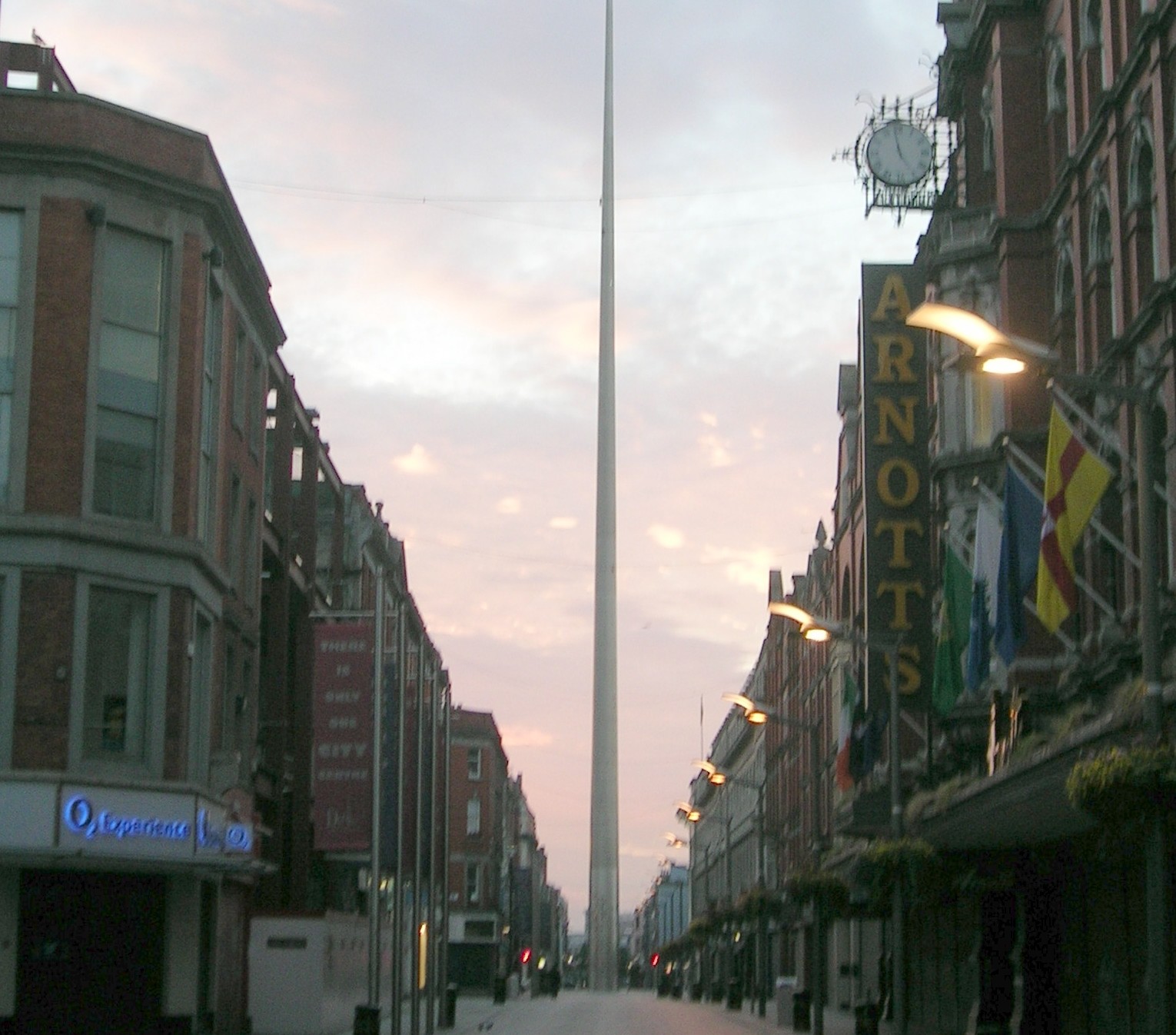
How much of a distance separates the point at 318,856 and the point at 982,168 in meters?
32.4

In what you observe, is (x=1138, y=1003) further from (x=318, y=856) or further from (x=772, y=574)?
(x=772, y=574)

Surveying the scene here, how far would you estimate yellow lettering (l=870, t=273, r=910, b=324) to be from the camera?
52.1 m

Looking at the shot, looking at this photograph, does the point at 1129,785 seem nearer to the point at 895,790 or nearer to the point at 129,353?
the point at 895,790

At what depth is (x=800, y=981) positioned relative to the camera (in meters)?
94.2

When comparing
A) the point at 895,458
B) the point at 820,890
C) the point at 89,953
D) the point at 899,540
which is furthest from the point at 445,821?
the point at 89,953

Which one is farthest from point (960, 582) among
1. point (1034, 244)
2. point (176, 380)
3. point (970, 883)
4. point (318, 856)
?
point (318, 856)

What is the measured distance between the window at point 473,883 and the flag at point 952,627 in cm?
9704

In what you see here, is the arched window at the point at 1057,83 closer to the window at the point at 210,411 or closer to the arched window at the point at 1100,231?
the arched window at the point at 1100,231

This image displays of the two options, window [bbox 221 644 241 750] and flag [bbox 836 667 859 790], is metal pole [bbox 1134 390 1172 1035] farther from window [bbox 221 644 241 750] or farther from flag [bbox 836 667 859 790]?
flag [bbox 836 667 859 790]

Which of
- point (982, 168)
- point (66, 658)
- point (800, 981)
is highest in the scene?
point (982, 168)

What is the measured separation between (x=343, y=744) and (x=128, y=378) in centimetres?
1027

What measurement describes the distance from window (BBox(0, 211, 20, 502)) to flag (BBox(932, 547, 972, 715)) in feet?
61.8

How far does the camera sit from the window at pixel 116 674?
1442 inches

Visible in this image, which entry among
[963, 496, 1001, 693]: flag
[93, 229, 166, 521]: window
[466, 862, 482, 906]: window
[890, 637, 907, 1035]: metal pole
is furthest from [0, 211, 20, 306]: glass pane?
[466, 862, 482, 906]: window
